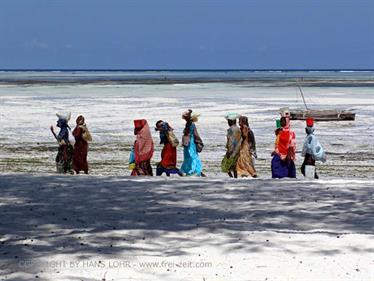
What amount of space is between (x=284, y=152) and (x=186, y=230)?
5.83 m

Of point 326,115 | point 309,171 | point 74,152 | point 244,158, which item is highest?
point 326,115

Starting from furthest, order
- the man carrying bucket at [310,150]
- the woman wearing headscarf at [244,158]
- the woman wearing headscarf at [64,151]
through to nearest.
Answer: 1. the woman wearing headscarf at [64,151]
2. the woman wearing headscarf at [244,158]
3. the man carrying bucket at [310,150]

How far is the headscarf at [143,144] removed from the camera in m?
14.1

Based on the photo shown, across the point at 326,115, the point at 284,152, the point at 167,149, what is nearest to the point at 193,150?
the point at 167,149

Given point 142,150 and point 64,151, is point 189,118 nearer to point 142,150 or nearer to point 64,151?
point 142,150

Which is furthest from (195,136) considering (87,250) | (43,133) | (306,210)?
(43,133)

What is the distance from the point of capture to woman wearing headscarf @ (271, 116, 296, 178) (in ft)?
44.7

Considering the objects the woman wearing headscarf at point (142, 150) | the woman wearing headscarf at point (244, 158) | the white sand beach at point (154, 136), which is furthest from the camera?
the white sand beach at point (154, 136)

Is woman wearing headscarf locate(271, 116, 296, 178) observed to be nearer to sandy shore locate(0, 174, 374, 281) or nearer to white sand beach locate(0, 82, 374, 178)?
sandy shore locate(0, 174, 374, 281)

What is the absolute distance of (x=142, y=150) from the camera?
46.5 ft

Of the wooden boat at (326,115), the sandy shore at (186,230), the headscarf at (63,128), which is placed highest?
the wooden boat at (326,115)

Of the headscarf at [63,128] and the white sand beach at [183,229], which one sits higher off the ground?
the headscarf at [63,128]

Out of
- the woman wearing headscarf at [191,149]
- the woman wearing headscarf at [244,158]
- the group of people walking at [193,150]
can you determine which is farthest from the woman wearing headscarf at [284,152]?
the woman wearing headscarf at [191,149]

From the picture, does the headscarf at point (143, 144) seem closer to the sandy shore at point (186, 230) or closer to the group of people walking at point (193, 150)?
the group of people walking at point (193, 150)
